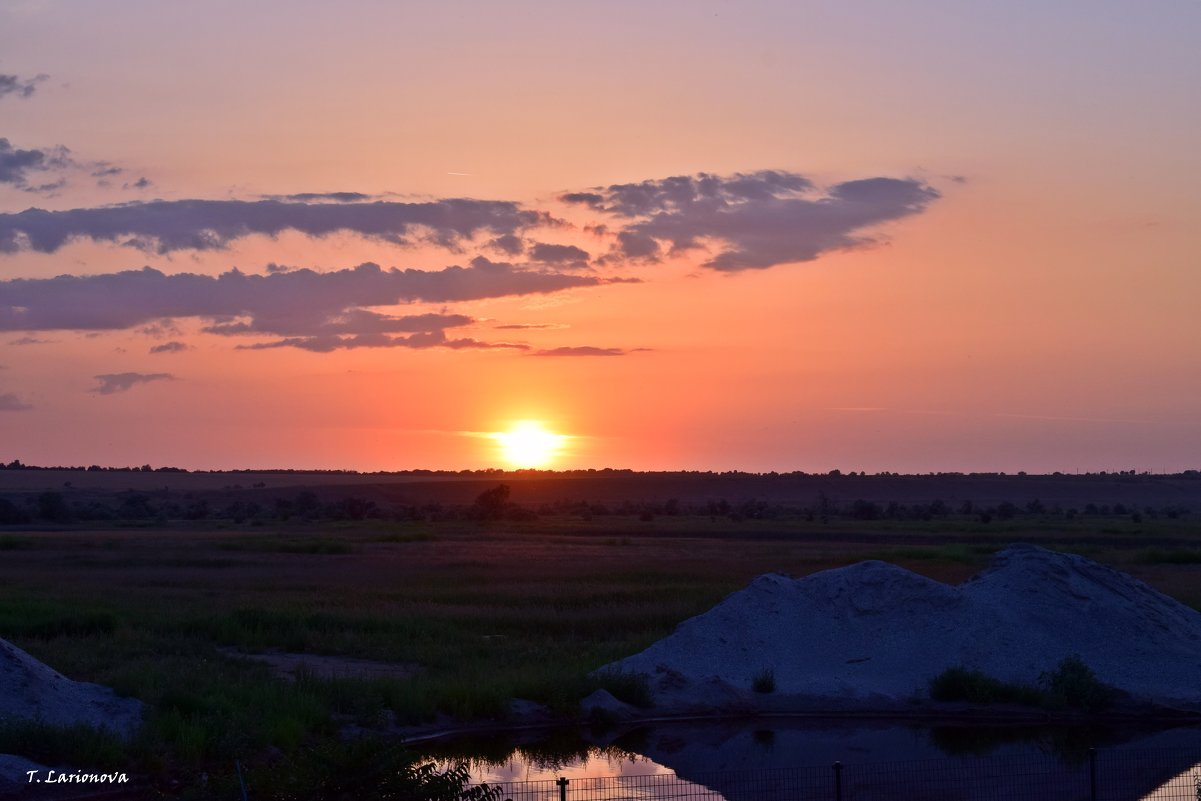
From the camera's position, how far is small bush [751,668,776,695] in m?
21.3

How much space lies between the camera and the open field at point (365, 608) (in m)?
17.1

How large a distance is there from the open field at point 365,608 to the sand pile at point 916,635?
2099 mm

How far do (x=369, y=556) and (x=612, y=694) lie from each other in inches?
1277

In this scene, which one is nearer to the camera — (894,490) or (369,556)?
(369,556)

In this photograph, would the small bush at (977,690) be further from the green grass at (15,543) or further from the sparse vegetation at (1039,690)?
the green grass at (15,543)

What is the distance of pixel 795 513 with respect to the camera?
11000cm

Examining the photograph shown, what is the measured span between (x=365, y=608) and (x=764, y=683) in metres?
12.7

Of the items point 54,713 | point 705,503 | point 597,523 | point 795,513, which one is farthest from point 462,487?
point 54,713

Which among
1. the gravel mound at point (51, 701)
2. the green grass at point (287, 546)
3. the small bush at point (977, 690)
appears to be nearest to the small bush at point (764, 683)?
the small bush at point (977, 690)

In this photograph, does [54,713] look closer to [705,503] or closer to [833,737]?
[833,737]

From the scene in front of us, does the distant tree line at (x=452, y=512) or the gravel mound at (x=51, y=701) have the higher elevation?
the distant tree line at (x=452, y=512)

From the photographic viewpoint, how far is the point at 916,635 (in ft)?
76.6

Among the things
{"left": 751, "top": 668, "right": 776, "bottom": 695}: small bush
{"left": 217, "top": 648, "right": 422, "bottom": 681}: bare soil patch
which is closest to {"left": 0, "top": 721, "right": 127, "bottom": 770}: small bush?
{"left": 217, "top": 648, "right": 422, "bottom": 681}: bare soil patch

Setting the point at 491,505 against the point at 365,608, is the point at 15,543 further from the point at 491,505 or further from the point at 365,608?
the point at 491,505
